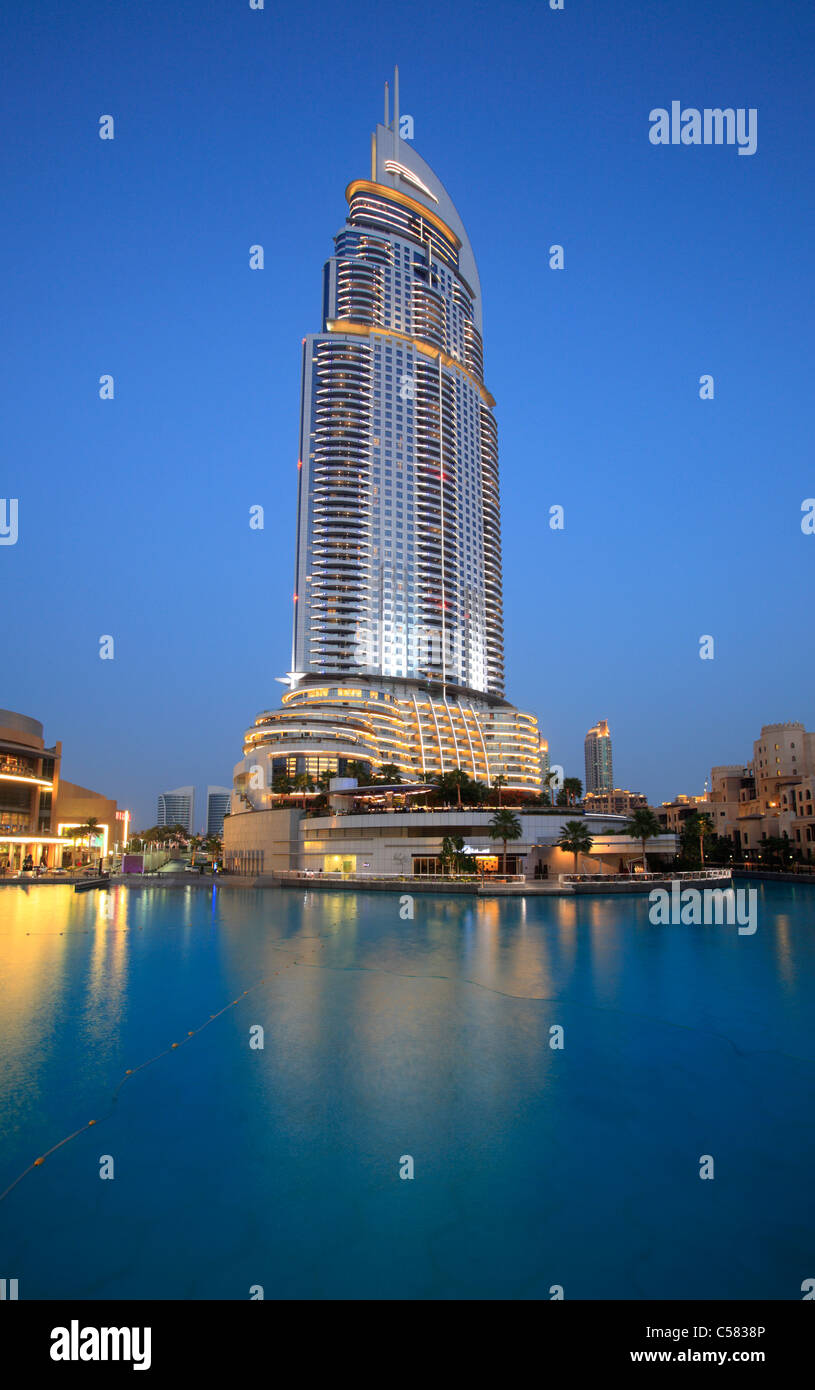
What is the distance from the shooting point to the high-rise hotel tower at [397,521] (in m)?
131

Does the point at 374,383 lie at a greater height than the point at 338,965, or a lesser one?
greater

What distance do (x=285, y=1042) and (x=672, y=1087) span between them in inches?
336

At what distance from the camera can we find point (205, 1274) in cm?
779

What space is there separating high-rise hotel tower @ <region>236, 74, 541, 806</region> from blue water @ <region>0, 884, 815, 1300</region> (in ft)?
291

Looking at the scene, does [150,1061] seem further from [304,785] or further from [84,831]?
[84,831]

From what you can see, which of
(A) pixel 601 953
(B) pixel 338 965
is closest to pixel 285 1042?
(B) pixel 338 965

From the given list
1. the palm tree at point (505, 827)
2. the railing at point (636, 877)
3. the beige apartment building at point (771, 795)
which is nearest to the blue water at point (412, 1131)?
the railing at point (636, 877)

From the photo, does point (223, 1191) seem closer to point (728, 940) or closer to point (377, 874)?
point (728, 940)

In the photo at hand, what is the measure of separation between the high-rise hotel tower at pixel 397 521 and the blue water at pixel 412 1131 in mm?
88757

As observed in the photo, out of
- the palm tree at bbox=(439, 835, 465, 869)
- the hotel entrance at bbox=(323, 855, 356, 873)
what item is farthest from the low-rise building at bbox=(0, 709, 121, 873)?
the palm tree at bbox=(439, 835, 465, 869)

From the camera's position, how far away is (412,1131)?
11.4 meters

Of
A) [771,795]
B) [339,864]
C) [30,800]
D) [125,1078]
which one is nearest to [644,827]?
[339,864]

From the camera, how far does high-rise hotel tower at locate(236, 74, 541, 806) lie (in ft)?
429

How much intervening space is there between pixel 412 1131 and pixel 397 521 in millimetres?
139725
